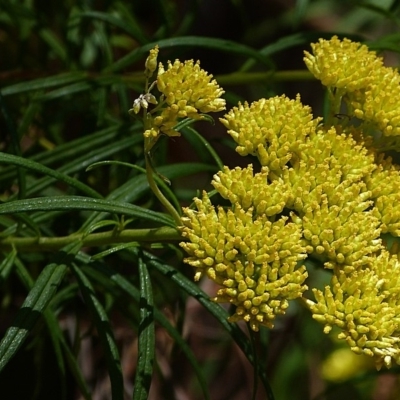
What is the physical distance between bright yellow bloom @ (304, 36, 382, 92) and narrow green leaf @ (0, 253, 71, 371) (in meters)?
0.46

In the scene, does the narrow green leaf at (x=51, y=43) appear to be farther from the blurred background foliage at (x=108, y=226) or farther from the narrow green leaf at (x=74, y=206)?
the narrow green leaf at (x=74, y=206)

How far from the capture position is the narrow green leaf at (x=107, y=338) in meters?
0.97

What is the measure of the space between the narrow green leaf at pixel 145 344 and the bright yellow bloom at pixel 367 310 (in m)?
0.21

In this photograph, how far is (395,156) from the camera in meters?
2.76

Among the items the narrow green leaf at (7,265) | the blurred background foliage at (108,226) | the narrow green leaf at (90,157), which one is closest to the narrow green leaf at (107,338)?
the blurred background foliage at (108,226)

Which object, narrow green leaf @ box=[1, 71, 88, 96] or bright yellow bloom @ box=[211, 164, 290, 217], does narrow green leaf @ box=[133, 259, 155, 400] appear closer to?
bright yellow bloom @ box=[211, 164, 290, 217]

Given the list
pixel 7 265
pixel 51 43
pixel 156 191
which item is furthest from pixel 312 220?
pixel 51 43

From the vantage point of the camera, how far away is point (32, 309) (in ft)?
3.03

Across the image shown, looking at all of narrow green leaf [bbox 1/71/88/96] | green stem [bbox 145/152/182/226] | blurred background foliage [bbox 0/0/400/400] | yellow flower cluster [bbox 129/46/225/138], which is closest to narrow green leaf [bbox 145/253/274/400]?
blurred background foliage [bbox 0/0/400/400]

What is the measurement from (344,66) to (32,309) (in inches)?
21.9

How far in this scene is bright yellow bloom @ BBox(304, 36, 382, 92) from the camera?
1.05 metres

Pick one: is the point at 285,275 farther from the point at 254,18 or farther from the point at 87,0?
the point at 254,18

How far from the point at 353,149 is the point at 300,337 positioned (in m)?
1.24

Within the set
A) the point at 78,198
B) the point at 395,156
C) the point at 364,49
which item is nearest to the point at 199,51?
the point at 395,156
